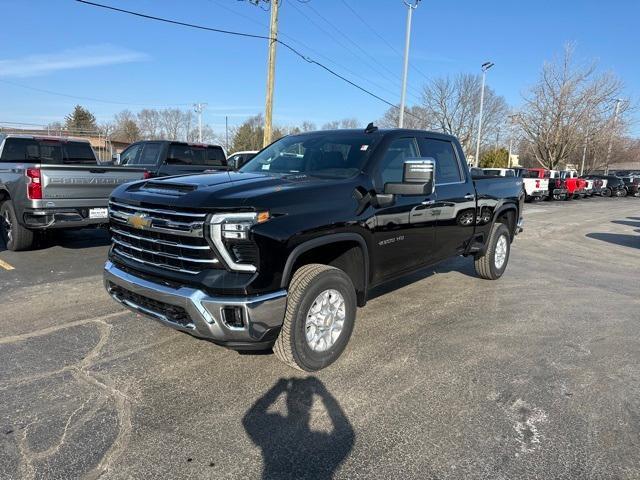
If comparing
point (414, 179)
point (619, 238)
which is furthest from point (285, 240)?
point (619, 238)

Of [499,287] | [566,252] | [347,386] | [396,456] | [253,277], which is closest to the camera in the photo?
[396,456]

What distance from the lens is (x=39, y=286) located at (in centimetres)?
562

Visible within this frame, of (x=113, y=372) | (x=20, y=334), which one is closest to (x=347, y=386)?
(x=113, y=372)

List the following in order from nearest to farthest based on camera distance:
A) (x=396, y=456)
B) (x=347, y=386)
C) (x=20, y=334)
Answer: (x=396, y=456) → (x=347, y=386) → (x=20, y=334)

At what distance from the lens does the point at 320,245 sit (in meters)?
3.37

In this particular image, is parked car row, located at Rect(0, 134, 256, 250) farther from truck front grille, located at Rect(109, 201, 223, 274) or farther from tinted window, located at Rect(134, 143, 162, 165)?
Result: tinted window, located at Rect(134, 143, 162, 165)

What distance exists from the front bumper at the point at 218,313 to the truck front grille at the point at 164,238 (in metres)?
0.19

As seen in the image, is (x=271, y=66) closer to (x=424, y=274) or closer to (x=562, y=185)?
(x=424, y=274)

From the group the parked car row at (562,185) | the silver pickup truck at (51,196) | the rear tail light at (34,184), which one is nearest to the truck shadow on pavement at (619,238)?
the parked car row at (562,185)

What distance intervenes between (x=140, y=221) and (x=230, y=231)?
0.85 m

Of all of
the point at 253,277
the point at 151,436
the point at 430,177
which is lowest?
the point at 151,436

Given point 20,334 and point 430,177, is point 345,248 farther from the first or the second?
point 20,334

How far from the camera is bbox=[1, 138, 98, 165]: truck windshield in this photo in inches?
344

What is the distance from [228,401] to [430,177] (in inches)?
91.5
